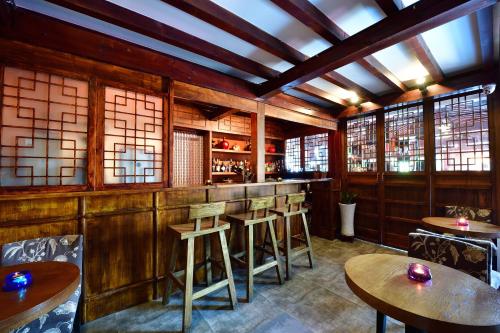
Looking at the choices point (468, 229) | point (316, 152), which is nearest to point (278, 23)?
point (468, 229)

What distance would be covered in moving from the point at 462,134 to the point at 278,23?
3.32 metres

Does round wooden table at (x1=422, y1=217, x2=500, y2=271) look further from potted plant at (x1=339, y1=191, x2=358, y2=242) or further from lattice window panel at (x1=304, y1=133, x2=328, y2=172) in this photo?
lattice window panel at (x1=304, y1=133, x2=328, y2=172)

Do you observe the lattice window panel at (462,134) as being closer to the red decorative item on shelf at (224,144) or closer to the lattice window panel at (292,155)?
the lattice window panel at (292,155)

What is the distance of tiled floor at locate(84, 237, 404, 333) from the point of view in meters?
1.92

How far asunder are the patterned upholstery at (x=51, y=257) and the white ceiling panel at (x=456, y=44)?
12.3 ft

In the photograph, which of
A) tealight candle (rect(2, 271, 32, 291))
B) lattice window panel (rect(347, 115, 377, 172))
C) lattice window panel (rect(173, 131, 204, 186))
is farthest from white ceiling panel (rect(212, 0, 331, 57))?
lattice window panel (rect(173, 131, 204, 186))

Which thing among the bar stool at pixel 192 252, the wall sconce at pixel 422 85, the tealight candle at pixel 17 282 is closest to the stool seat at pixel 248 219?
the bar stool at pixel 192 252

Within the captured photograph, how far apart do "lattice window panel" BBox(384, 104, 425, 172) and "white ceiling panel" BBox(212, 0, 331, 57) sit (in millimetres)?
2477

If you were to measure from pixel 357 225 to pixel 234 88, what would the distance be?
143 inches

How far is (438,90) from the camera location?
3.24m

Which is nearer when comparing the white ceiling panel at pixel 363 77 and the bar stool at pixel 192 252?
the bar stool at pixel 192 252

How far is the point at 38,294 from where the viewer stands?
1.03 meters

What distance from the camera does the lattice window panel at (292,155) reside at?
579cm

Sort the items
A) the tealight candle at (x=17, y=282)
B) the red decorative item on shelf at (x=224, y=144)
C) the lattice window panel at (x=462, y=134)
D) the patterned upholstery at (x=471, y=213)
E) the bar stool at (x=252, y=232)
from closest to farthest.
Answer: the tealight candle at (x=17, y=282) < the bar stool at (x=252, y=232) < the patterned upholstery at (x=471, y=213) < the lattice window panel at (x=462, y=134) < the red decorative item on shelf at (x=224, y=144)
